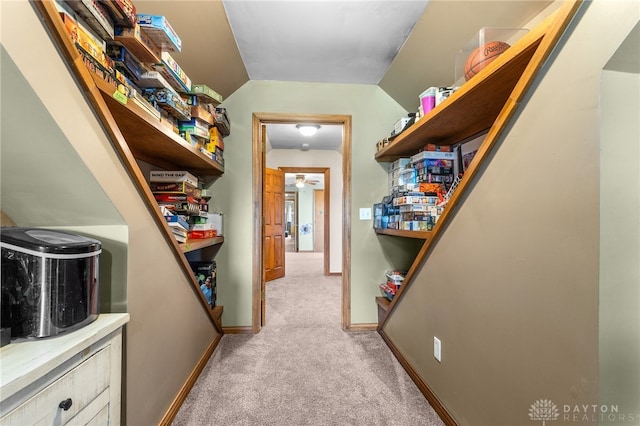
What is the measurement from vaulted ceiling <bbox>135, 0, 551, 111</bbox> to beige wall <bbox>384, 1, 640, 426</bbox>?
863 mm

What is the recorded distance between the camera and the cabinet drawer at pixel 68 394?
58cm

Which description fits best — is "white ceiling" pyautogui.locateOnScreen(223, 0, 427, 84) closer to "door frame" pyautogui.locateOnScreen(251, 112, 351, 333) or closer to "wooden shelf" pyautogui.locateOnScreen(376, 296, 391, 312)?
"door frame" pyautogui.locateOnScreen(251, 112, 351, 333)

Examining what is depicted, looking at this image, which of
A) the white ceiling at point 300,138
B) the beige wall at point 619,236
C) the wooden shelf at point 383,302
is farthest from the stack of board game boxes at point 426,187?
the white ceiling at point 300,138

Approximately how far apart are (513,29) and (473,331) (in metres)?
1.48

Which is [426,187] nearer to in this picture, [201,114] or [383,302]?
[383,302]

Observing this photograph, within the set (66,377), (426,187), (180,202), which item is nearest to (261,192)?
(180,202)

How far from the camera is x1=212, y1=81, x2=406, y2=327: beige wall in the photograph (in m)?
2.16

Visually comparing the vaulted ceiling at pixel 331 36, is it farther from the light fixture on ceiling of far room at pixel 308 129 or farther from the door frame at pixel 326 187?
the door frame at pixel 326 187

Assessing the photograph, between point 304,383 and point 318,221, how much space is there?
6.71m

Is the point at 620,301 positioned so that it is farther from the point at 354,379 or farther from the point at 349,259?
the point at 349,259

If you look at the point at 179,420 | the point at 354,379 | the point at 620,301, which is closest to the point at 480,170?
the point at 620,301

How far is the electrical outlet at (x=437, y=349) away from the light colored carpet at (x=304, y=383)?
278mm

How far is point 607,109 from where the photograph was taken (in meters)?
0.61

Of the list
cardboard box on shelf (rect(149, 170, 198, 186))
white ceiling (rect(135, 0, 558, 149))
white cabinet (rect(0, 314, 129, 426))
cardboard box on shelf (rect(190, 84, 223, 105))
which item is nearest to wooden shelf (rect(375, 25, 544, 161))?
white ceiling (rect(135, 0, 558, 149))
